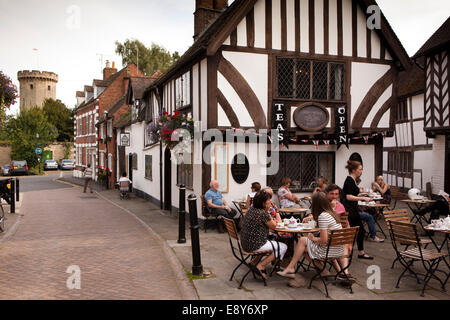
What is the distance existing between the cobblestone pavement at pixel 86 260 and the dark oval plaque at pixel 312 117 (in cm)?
535

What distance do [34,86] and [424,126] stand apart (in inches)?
2313

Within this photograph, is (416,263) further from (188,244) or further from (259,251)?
(188,244)

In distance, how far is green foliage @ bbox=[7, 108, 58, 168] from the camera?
40.1m

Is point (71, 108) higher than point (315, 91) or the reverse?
higher

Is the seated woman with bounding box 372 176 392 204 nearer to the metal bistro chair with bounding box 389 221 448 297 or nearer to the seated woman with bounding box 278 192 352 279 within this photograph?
the metal bistro chair with bounding box 389 221 448 297

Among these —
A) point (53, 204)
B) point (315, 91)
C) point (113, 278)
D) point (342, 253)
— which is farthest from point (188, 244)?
point (53, 204)

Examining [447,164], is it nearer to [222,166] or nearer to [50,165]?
[222,166]

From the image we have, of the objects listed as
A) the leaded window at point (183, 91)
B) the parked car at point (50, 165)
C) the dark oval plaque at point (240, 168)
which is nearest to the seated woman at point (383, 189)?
the dark oval plaque at point (240, 168)

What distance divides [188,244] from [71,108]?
5385cm

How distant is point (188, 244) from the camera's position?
29.2 ft

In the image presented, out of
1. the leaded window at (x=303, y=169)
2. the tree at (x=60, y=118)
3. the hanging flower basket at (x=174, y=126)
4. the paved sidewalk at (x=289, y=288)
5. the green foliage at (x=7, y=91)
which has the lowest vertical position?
the paved sidewalk at (x=289, y=288)

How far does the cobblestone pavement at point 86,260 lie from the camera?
5844 mm

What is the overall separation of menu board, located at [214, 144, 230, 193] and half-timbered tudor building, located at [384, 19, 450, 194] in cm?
940

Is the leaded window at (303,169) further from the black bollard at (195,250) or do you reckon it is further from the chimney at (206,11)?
the chimney at (206,11)
